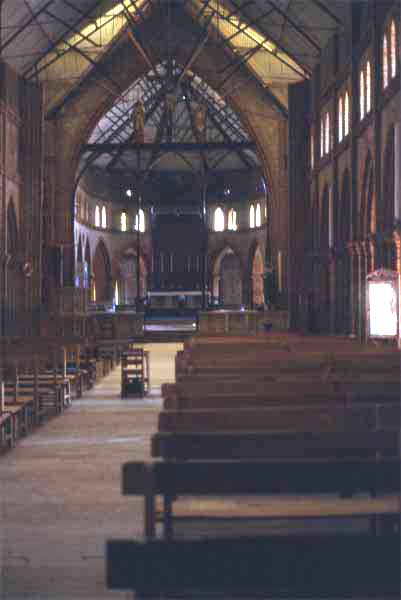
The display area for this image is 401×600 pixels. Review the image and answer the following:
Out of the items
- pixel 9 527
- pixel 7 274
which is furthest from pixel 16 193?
pixel 9 527

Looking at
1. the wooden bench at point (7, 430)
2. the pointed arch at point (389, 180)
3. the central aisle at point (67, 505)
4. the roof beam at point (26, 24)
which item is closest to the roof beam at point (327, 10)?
the pointed arch at point (389, 180)

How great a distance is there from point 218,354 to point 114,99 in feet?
97.1

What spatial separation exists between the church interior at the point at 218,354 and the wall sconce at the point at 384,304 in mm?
41

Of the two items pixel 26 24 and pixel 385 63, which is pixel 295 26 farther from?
pixel 385 63

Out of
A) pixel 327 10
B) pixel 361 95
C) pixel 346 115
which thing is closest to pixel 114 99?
pixel 327 10

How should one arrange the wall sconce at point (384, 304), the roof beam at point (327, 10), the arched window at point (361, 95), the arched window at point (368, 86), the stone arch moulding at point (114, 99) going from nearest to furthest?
the wall sconce at point (384, 304) < the arched window at point (368, 86) < the arched window at point (361, 95) < the roof beam at point (327, 10) < the stone arch moulding at point (114, 99)

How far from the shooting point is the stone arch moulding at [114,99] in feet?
124

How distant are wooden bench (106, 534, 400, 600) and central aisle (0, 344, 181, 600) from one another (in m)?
1.45

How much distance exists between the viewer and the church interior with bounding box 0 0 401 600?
3.77m

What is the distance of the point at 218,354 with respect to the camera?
10.3m

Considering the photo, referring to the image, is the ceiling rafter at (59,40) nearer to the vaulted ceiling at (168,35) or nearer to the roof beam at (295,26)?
the vaulted ceiling at (168,35)

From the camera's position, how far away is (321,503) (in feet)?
17.2

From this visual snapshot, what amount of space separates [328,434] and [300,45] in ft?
92.9

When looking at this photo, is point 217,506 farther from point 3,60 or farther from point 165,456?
point 3,60
